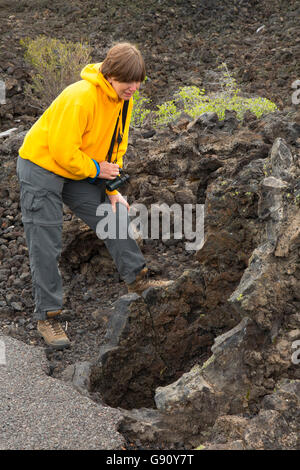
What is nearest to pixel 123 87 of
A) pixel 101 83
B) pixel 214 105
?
pixel 101 83

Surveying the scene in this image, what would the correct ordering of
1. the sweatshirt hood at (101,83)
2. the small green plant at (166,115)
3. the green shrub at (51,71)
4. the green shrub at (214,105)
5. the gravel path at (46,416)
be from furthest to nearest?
the green shrub at (51,71)
the small green plant at (166,115)
the green shrub at (214,105)
the sweatshirt hood at (101,83)
the gravel path at (46,416)

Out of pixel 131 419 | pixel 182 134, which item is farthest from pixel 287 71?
pixel 131 419

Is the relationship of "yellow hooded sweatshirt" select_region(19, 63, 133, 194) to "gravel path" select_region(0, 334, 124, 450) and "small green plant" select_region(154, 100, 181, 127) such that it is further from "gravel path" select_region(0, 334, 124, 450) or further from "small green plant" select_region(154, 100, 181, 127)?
"small green plant" select_region(154, 100, 181, 127)

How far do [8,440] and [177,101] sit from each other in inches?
232

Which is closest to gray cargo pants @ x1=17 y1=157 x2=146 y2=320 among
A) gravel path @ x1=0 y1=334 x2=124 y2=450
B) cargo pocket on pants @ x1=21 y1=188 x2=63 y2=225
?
cargo pocket on pants @ x1=21 y1=188 x2=63 y2=225

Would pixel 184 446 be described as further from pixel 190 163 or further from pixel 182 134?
pixel 182 134

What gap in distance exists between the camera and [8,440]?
10.9ft

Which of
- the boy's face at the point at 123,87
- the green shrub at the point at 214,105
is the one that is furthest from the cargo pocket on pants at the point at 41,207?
the green shrub at the point at 214,105

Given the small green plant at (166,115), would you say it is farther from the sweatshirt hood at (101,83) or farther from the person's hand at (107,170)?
the sweatshirt hood at (101,83)

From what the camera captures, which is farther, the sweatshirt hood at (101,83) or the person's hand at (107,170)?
the person's hand at (107,170)

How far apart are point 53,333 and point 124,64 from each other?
202cm

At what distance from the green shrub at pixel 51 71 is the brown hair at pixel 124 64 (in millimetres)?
4760

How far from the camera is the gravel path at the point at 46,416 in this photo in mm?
3275

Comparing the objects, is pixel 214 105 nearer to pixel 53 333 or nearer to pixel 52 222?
pixel 52 222
